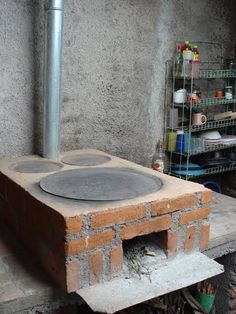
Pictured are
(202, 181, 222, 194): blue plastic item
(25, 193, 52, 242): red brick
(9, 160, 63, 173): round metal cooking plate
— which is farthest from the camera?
(202, 181, 222, 194): blue plastic item

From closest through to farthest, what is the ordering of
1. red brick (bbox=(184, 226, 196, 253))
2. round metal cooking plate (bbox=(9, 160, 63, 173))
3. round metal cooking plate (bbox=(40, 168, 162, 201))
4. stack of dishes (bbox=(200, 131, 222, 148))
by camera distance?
1. round metal cooking plate (bbox=(40, 168, 162, 201))
2. red brick (bbox=(184, 226, 196, 253))
3. round metal cooking plate (bbox=(9, 160, 63, 173))
4. stack of dishes (bbox=(200, 131, 222, 148))

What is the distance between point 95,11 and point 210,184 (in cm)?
166

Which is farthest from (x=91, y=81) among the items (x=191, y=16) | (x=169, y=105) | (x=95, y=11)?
(x=191, y=16)

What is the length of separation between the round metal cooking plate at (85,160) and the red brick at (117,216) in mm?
633

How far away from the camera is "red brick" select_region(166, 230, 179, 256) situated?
5.49 ft

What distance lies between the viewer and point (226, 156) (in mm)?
3207

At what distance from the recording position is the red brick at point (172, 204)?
1.60 meters

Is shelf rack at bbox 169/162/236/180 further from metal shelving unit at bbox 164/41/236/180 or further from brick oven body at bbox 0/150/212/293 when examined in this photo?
brick oven body at bbox 0/150/212/293

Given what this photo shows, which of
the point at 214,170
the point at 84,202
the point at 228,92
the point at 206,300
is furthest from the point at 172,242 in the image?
the point at 228,92

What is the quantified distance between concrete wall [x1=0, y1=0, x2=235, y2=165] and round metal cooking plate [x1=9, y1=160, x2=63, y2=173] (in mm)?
205

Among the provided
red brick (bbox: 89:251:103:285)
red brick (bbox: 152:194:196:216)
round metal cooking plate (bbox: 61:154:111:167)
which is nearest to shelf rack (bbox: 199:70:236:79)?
round metal cooking plate (bbox: 61:154:111:167)

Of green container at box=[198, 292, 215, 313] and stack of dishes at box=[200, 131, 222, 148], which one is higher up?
stack of dishes at box=[200, 131, 222, 148]

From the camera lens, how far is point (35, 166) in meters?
2.09

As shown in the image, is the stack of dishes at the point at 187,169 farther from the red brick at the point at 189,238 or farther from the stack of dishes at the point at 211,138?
the red brick at the point at 189,238
